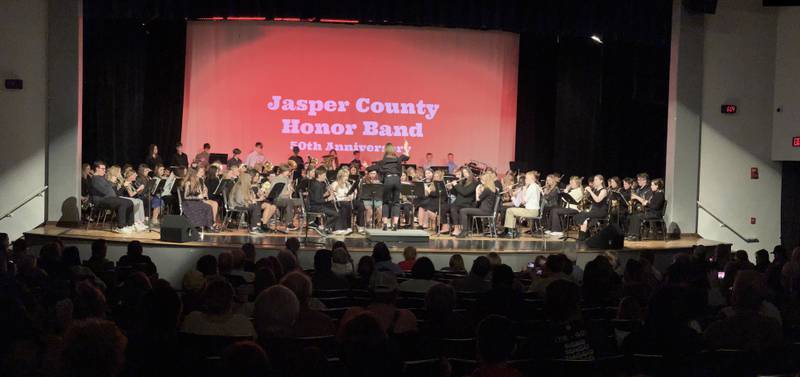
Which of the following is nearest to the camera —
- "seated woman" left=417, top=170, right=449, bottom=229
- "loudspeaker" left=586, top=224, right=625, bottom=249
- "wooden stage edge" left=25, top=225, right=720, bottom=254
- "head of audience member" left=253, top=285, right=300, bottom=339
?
"head of audience member" left=253, top=285, right=300, bottom=339

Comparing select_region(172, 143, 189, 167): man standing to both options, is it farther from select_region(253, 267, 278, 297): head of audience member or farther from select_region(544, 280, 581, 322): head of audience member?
select_region(544, 280, 581, 322): head of audience member

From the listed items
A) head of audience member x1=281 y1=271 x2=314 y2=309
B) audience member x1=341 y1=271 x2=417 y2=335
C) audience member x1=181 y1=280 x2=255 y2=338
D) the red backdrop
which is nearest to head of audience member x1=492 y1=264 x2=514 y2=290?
audience member x1=341 y1=271 x2=417 y2=335

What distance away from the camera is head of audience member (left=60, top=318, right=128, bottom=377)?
3295 millimetres

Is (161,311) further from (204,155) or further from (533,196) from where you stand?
(204,155)

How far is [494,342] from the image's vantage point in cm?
400

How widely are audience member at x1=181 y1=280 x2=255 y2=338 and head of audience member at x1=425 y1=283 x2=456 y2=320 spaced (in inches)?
42.1

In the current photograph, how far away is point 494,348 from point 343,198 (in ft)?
38.0

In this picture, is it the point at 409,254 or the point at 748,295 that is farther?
the point at 409,254

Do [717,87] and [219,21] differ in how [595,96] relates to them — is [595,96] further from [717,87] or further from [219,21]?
[219,21]

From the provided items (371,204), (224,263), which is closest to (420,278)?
(224,263)

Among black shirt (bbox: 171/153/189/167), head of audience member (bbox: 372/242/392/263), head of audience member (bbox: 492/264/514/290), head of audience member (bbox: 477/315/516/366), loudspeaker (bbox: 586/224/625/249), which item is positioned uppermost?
black shirt (bbox: 171/153/189/167)

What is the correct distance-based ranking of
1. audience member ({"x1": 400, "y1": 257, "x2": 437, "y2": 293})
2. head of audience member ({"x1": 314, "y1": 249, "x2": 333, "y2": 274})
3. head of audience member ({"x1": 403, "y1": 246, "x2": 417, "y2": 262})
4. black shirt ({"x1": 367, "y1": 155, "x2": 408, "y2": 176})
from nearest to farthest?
audience member ({"x1": 400, "y1": 257, "x2": 437, "y2": 293}), head of audience member ({"x1": 314, "y1": 249, "x2": 333, "y2": 274}), head of audience member ({"x1": 403, "y1": 246, "x2": 417, "y2": 262}), black shirt ({"x1": 367, "y1": 155, "x2": 408, "y2": 176})

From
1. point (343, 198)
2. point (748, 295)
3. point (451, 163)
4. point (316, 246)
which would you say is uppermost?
point (451, 163)

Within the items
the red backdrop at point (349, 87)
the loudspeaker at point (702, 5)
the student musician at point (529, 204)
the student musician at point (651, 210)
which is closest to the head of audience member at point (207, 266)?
the student musician at point (529, 204)
